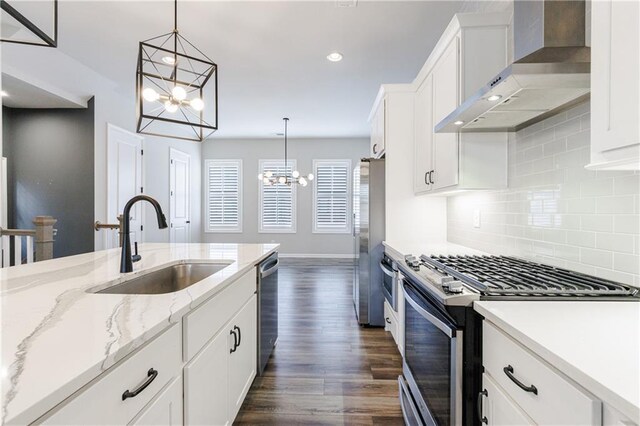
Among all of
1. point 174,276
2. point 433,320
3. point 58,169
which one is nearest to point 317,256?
point 58,169

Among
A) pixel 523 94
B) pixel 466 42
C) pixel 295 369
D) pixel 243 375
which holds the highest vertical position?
pixel 466 42

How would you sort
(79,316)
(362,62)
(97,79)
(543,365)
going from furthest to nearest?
1. (97,79)
2. (362,62)
3. (79,316)
4. (543,365)

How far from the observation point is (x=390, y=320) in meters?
3.01

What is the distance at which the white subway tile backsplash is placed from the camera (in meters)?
1.25

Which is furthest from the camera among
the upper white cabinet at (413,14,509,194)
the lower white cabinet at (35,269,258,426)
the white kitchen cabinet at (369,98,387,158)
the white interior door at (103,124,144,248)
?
the white interior door at (103,124,144,248)

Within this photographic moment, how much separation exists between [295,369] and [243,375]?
74 centimetres

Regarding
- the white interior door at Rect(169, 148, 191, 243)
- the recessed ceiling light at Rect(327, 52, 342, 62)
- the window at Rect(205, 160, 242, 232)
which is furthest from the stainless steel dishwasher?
the window at Rect(205, 160, 242, 232)

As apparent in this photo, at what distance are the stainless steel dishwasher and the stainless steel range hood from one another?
156 centimetres

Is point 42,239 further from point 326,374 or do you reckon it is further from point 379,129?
point 379,129

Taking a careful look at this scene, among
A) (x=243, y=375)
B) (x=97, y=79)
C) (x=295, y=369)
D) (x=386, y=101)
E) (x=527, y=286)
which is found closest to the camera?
(x=527, y=286)

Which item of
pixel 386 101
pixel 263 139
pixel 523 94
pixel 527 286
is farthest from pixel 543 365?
pixel 263 139

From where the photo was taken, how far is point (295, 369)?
2.46m

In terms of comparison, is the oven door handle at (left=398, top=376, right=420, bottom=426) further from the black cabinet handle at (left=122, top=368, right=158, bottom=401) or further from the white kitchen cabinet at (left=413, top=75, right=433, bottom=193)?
the white kitchen cabinet at (left=413, top=75, right=433, bottom=193)

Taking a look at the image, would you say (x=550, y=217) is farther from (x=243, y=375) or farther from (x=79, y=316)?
(x=79, y=316)
